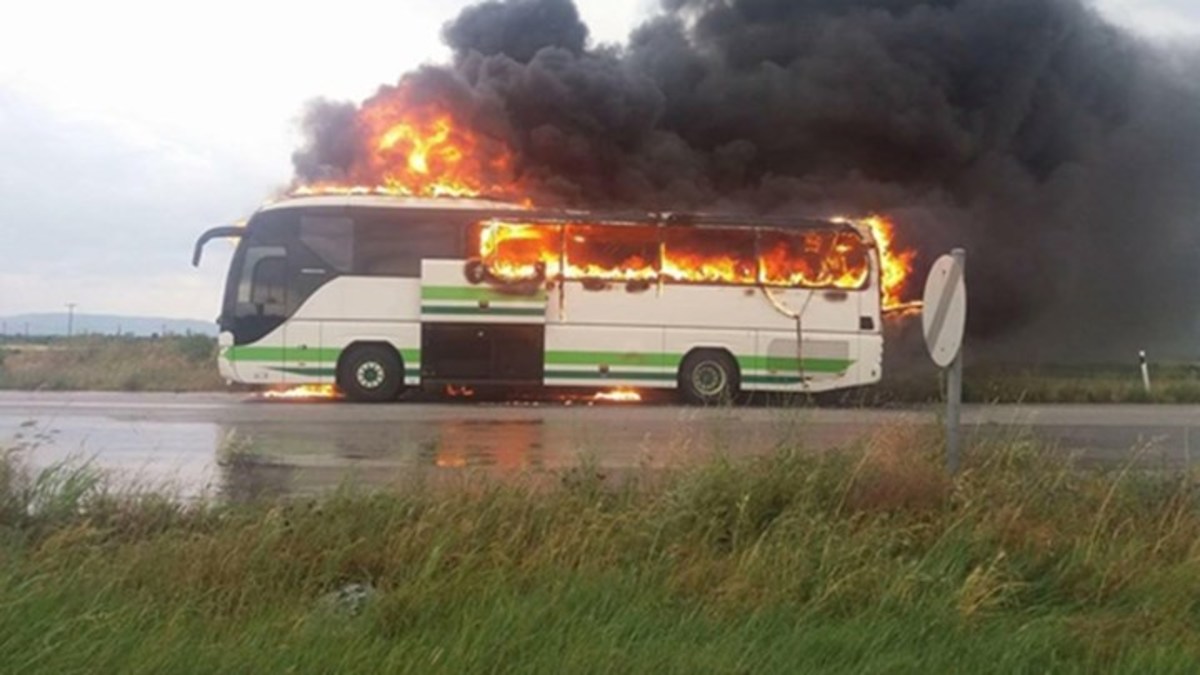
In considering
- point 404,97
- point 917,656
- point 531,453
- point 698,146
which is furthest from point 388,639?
point 698,146

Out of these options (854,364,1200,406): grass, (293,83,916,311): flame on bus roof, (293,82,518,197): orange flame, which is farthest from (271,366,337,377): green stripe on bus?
(854,364,1200,406): grass

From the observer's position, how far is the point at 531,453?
10781 mm

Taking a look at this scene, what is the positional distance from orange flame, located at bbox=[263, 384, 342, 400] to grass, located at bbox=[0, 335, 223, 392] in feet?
7.27

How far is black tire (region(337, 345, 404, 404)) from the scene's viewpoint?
17938 mm

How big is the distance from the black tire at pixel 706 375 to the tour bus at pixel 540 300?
2 cm

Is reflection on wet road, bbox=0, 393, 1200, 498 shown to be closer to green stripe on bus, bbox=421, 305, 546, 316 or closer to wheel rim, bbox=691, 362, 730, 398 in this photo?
green stripe on bus, bbox=421, 305, 546, 316

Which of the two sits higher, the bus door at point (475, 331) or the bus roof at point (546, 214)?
the bus roof at point (546, 214)

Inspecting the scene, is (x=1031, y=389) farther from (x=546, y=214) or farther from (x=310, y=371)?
(x=310, y=371)

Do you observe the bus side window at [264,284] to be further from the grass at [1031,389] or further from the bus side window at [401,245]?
the grass at [1031,389]

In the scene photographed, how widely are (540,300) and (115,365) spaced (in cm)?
962

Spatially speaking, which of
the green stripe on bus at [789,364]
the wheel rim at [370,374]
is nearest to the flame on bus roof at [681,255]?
the green stripe on bus at [789,364]

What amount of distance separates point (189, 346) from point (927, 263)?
51.1ft

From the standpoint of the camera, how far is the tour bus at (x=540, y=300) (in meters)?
18.0

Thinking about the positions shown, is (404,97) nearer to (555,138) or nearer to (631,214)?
(555,138)
